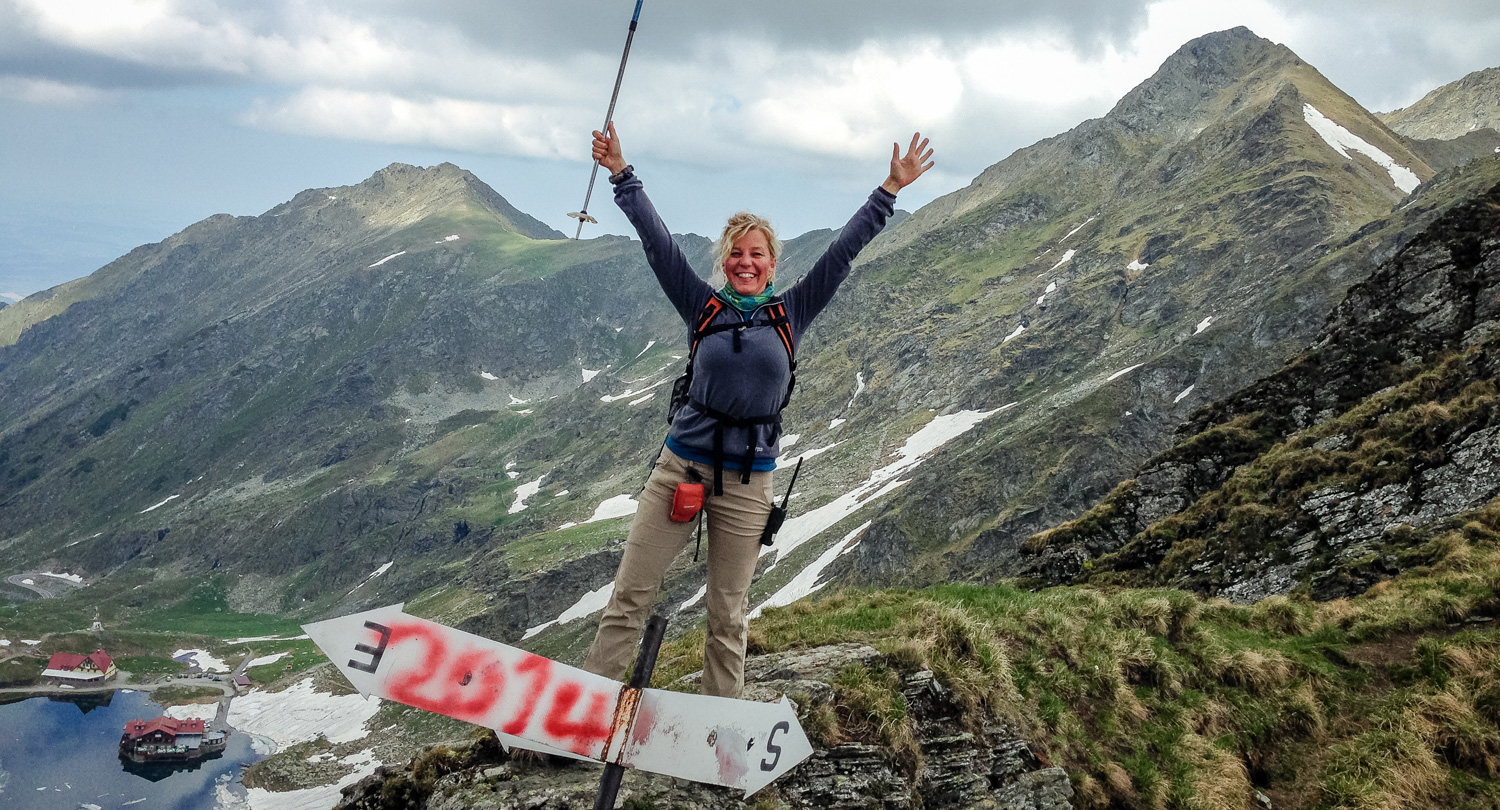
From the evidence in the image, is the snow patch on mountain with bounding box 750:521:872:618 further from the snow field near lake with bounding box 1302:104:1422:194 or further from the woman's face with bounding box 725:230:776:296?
the snow field near lake with bounding box 1302:104:1422:194

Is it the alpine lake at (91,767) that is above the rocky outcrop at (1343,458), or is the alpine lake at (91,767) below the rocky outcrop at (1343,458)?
below

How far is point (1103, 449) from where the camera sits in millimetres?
79375

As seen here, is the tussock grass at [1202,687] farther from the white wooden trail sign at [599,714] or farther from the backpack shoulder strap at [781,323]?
the backpack shoulder strap at [781,323]

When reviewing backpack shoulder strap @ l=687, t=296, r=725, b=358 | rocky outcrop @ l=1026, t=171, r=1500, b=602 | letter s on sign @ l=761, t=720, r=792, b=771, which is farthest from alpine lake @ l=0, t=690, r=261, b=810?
backpack shoulder strap @ l=687, t=296, r=725, b=358

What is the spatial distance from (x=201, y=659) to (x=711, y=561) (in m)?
186

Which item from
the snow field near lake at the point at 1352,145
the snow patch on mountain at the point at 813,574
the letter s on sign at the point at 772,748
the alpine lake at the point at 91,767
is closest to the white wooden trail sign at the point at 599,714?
the letter s on sign at the point at 772,748

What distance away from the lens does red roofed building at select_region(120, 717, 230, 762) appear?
99269 mm

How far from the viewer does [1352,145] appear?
153 m

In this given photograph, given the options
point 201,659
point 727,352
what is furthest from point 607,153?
point 201,659

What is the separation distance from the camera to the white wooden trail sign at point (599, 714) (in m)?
5.55

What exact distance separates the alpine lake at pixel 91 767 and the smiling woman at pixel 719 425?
352 ft

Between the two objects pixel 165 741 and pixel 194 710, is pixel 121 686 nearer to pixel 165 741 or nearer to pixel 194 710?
pixel 194 710

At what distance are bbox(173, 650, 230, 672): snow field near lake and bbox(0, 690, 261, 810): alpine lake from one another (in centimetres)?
2322

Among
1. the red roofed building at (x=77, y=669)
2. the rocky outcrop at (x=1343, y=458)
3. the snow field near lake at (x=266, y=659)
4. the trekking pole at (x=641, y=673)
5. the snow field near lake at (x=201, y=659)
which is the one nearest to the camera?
the trekking pole at (x=641, y=673)
